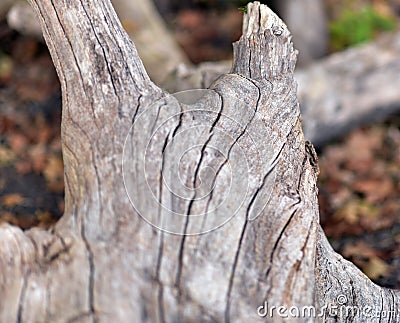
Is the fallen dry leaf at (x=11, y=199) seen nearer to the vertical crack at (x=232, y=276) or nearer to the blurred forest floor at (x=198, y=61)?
the blurred forest floor at (x=198, y=61)

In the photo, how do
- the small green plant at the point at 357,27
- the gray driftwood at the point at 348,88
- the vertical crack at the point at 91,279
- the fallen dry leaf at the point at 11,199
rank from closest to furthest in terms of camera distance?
the vertical crack at the point at 91,279 → the fallen dry leaf at the point at 11,199 → the gray driftwood at the point at 348,88 → the small green plant at the point at 357,27

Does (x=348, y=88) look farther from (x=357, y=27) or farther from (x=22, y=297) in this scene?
(x=22, y=297)

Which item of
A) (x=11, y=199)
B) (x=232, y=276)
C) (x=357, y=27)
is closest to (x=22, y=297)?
(x=232, y=276)

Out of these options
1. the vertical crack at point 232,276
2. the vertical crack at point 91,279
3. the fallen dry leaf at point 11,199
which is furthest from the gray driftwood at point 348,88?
the vertical crack at point 91,279

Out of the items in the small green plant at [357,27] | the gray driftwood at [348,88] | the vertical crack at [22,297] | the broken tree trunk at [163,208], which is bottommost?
the vertical crack at [22,297]

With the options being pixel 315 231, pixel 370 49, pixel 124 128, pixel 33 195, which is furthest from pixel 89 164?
pixel 370 49

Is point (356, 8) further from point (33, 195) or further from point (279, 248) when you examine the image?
point (279, 248)
